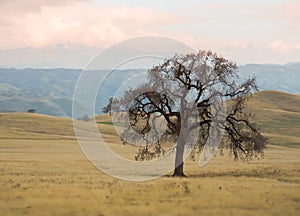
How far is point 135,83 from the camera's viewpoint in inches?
1609

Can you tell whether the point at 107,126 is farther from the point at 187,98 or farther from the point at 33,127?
the point at 187,98

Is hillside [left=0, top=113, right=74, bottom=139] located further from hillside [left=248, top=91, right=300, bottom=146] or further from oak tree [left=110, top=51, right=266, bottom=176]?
oak tree [left=110, top=51, right=266, bottom=176]

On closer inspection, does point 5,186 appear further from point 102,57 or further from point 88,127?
point 88,127

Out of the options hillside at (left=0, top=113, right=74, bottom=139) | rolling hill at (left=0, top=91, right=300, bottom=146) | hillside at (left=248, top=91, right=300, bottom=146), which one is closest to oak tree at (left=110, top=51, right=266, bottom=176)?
rolling hill at (left=0, top=91, right=300, bottom=146)

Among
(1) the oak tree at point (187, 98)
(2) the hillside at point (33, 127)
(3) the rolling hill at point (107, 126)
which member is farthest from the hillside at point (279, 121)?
(1) the oak tree at point (187, 98)

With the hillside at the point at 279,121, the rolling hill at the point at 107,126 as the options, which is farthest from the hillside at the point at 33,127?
the hillside at the point at 279,121

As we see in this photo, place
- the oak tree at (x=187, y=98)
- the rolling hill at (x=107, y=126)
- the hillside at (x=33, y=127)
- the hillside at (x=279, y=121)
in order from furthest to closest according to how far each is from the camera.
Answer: the rolling hill at (x=107, y=126), the hillside at (x=279, y=121), the hillside at (x=33, y=127), the oak tree at (x=187, y=98)

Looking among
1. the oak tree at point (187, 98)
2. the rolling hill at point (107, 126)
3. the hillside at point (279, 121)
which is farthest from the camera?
the rolling hill at point (107, 126)

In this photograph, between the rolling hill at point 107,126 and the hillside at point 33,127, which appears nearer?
the hillside at point 33,127

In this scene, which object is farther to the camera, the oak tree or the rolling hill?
the rolling hill

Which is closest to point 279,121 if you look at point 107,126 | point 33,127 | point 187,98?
point 107,126

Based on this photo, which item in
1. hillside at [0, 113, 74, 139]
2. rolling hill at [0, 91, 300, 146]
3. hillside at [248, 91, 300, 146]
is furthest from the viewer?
rolling hill at [0, 91, 300, 146]

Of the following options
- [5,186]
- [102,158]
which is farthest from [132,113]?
[102,158]

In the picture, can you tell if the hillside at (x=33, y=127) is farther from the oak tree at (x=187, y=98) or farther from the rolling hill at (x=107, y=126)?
the oak tree at (x=187, y=98)
